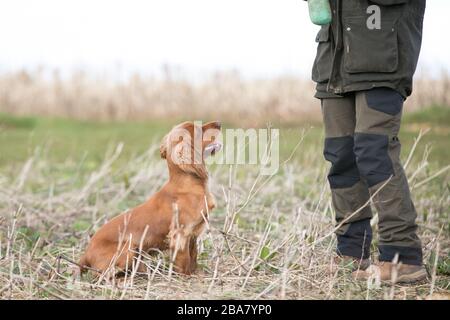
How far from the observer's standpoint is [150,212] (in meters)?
4.11

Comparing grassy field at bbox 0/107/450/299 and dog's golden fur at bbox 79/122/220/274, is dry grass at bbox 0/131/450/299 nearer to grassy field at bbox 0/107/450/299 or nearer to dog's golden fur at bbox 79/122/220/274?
grassy field at bbox 0/107/450/299

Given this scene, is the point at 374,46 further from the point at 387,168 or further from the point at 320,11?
the point at 387,168

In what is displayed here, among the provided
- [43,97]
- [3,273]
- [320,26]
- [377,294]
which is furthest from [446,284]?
[43,97]

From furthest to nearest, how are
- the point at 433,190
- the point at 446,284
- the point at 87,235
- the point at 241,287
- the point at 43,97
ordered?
the point at 43,97, the point at 433,190, the point at 87,235, the point at 446,284, the point at 241,287

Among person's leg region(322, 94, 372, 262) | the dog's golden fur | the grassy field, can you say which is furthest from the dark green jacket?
the dog's golden fur

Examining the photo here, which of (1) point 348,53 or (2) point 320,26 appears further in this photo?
(2) point 320,26

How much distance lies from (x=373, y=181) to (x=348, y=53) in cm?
73

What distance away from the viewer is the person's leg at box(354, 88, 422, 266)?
3.96 m

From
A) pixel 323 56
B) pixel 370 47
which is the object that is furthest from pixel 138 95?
pixel 370 47

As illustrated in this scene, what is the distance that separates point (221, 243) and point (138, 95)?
37.6ft

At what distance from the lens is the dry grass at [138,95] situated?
14.9 meters

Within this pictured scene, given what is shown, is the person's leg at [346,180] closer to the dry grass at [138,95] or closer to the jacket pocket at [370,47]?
the jacket pocket at [370,47]

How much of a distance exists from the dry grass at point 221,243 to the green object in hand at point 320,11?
3.29 ft

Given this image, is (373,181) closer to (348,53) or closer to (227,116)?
(348,53)
